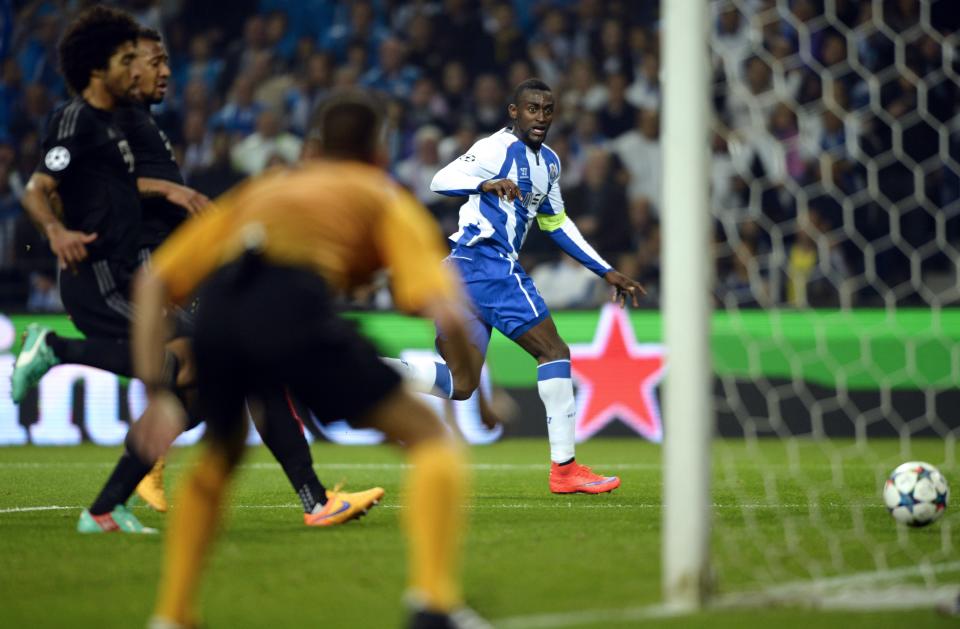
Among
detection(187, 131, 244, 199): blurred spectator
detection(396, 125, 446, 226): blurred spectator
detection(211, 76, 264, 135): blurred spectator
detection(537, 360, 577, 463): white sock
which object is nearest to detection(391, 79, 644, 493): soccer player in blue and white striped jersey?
detection(537, 360, 577, 463): white sock

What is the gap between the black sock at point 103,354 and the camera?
19.9ft

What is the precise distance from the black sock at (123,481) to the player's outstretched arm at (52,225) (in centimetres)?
82

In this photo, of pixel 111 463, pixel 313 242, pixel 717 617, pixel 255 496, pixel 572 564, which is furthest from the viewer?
pixel 111 463

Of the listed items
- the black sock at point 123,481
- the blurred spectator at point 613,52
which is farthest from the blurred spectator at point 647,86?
the black sock at point 123,481

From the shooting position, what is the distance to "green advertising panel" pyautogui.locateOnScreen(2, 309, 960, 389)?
11.0 metres

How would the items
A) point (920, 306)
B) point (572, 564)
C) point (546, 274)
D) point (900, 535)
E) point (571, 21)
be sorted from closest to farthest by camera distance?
point (572, 564)
point (900, 535)
point (920, 306)
point (546, 274)
point (571, 21)

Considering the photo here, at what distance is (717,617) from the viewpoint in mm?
3928

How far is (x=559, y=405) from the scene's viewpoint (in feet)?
25.5

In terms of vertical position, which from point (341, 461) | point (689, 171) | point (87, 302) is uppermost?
point (689, 171)

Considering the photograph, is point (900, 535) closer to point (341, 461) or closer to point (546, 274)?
point (341, 461)

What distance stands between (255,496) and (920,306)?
602 centimetres

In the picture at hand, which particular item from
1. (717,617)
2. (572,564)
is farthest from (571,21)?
(717,617)

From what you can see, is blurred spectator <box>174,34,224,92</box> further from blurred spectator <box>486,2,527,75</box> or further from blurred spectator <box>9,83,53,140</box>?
blurred spectator <box>486,2,527,75</box>

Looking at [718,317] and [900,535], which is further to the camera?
[718,317]
